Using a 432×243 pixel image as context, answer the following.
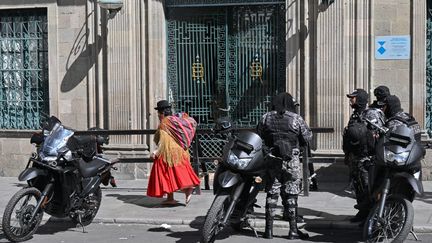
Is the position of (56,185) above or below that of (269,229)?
above

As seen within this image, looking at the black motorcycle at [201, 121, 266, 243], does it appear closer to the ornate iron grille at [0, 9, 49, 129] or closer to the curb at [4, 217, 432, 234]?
the curb at [4, 217, 432, 234]

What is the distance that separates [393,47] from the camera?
41.7 ft

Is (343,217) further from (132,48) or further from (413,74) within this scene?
(132,48)

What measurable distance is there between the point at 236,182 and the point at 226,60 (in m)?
5.78

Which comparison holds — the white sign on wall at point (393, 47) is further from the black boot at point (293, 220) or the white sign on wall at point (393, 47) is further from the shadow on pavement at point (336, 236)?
the black boot at point (293, 220)

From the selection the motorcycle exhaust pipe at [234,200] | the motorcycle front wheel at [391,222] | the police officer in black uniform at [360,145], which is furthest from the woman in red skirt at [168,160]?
the motorcycle front wheel at [391,222]

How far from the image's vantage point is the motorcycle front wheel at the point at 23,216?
884 centimetres

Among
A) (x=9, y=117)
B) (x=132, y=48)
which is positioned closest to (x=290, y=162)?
(x=132, y=48)

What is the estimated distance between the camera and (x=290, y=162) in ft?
29.7

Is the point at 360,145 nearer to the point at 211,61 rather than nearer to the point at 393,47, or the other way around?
the point at 393,47

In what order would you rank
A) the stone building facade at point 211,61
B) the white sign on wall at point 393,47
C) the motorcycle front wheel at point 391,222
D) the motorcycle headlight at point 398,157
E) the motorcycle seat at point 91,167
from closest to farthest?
the motorcycle front wheel at point 391,222 → the motorcycle headlight at point 398,157 → the motorcycle seat at point 91,167 → the white sign on wall at point 393,47 → the stone building facade at point 211,61

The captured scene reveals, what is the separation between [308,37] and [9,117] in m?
6.15

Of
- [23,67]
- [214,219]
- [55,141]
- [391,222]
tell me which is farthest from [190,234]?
[23,67]

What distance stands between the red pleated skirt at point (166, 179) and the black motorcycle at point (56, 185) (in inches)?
43.9
